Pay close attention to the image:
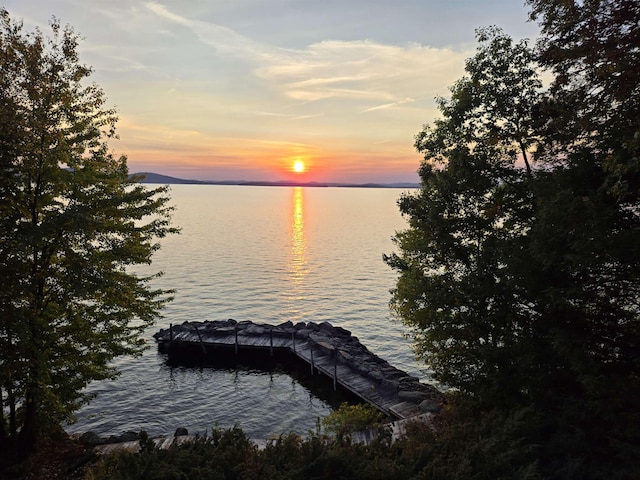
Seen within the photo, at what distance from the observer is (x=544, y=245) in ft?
44.4

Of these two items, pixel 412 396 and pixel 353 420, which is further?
pixel 412 396

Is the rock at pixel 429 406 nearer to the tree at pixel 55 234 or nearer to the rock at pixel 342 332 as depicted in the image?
the tree at pixel 55 234

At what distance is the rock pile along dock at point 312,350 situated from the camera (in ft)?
86.4

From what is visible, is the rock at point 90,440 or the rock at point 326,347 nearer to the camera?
the rock at point 90,440

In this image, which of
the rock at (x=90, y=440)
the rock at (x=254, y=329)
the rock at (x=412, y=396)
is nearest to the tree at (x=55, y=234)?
the rock at (x=90, y=440)

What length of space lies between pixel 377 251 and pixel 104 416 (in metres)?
68.0

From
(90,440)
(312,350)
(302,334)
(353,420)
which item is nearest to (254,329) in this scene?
(302,334)

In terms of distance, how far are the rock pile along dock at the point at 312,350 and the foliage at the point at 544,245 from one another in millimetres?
7478

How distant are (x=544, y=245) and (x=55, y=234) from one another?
1610 centimetres

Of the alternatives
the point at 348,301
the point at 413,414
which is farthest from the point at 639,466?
the point at 348,301

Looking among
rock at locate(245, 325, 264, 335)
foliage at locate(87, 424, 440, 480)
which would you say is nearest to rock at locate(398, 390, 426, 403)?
foliage at locate(87, 424, 440, 480)

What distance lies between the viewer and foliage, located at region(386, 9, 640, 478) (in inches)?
482

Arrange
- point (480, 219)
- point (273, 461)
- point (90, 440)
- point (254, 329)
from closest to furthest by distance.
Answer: point (273, 461) < point (480, 219) < point (90, 440) < point (254, 329)

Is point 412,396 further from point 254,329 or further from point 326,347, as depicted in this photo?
point 254,329
